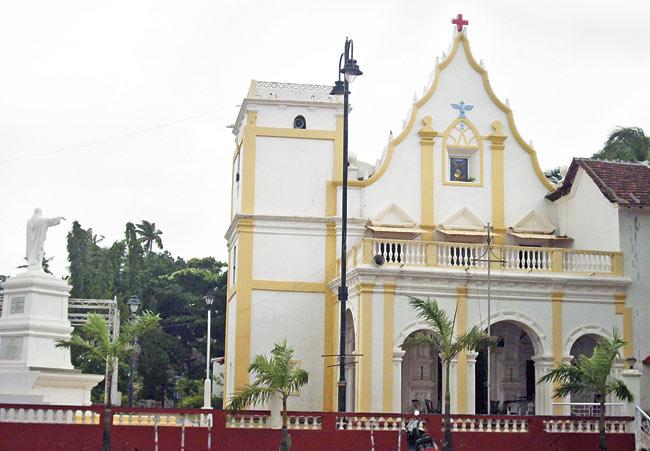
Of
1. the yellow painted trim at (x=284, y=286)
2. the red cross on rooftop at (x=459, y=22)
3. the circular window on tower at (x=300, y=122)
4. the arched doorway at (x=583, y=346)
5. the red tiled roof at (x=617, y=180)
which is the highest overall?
the red cross on rooftop at (x=459, y=22)

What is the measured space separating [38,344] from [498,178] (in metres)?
15.9

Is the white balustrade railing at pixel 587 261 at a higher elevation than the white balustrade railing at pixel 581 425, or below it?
higher

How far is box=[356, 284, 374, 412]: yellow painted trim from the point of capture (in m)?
32.0

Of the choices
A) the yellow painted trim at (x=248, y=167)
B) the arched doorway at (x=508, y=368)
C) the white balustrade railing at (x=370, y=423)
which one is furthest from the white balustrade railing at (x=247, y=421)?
the arched doorway at (x=508, y=368)

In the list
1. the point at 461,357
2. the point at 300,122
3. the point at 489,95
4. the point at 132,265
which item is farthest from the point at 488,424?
the point at 132,265

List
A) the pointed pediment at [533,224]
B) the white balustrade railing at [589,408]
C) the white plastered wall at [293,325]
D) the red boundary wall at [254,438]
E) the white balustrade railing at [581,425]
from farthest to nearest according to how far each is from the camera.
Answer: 1. the pointed pediment at [533,224]
2. the white plastered wall at [293,325]
3. the white balustrade railing at [589,408]
4. the white balustrade railing at [581,425]
5. the red boundary wall at [254,438]

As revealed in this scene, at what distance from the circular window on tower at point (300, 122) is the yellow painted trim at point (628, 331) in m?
12.0

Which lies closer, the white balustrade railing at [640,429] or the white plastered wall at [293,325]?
the white balustrade railing at [640,429]

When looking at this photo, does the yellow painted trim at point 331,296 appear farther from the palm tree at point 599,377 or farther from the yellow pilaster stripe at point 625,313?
the palm tree at point 599,377

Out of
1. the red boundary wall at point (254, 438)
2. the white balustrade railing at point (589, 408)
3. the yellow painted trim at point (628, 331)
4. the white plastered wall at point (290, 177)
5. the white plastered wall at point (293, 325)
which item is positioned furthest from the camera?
the white plastered wall at point (290, 177)

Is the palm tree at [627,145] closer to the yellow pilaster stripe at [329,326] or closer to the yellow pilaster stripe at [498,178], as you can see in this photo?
the yellow pilaster stripe at [498,178]

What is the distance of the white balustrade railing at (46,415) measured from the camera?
1009 inches

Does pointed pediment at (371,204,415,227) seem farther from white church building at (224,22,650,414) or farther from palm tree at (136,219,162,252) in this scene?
palm tree at (136,219,162,252)

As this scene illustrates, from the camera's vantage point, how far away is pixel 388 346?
106 ft
